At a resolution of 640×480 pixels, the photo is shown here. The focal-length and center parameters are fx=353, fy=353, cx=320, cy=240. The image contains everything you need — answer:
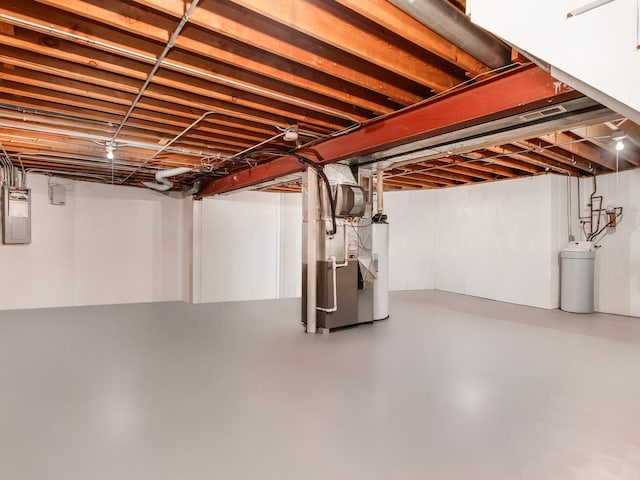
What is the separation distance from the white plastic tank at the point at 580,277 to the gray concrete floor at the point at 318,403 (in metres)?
1.08

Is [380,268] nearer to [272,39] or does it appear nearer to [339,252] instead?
[339,252]

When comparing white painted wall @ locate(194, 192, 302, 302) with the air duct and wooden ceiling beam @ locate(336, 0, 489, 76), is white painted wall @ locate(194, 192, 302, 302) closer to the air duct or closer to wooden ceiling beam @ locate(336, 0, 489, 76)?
the air duct

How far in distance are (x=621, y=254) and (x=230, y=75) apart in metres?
6.42

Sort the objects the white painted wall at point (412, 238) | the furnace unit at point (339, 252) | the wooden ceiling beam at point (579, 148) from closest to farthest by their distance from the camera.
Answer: the wooden ceiling beam at point (579, 148) → the furnace unit at point (339, 252) → the white painted wall at point (412, 238)

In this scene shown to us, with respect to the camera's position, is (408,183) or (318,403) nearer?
(318,403)

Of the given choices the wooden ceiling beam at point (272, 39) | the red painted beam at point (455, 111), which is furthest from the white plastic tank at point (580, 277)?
the wooden ceiling beam at point (272, 39)

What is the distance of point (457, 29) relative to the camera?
78.5 inches

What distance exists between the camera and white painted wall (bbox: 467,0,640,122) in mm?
1454

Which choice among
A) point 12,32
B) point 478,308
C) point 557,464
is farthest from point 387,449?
point 478,308

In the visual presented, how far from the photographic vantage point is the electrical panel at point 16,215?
5.62 meters

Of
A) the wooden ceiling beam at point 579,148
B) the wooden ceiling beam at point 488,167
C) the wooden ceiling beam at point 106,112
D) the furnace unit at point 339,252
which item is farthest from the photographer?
the wooden ceiling beam at point 488,167

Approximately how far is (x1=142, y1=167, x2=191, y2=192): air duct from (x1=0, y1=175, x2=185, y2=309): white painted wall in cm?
51

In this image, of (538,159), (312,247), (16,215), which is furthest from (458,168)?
(16,215)

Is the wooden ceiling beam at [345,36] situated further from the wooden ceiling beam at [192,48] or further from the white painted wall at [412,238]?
→ the white painted wall at [412,238]
